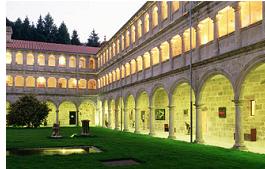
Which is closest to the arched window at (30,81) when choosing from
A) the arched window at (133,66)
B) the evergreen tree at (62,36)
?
the arched window at (133,66)

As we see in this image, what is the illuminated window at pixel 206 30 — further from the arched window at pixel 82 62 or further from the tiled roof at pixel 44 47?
the arched window at pixel 82 62

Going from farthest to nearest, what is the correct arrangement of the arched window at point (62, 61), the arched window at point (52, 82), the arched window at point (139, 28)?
the arched window at point (62, 61), the arched window at point (52, 82), the arched window at point (139, 28)

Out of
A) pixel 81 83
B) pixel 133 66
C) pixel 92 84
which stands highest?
pixel 133 66

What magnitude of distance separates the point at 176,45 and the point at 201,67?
16.2ft

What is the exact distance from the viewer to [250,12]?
16625 mm

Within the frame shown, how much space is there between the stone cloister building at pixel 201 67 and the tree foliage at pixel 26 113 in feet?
31.4

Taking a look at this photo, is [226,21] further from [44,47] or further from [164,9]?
[44,47]

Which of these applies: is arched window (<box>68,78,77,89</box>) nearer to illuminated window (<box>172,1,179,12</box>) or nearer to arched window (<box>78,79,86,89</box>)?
arched window (<box>78,79,86,89</box>)

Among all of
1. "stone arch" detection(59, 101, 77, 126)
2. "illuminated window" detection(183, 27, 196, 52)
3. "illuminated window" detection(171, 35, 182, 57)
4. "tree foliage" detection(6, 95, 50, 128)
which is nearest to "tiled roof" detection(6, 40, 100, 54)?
"stone arch" detection(59, 101, 77, 126)

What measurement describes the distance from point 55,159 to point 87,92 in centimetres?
4157

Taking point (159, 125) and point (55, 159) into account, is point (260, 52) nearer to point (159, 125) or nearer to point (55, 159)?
point (55, 159)

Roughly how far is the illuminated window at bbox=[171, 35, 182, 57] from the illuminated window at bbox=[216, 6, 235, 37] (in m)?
5.57

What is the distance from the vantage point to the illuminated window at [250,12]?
53.6 feet

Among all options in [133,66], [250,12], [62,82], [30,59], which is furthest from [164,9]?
[30,59]
